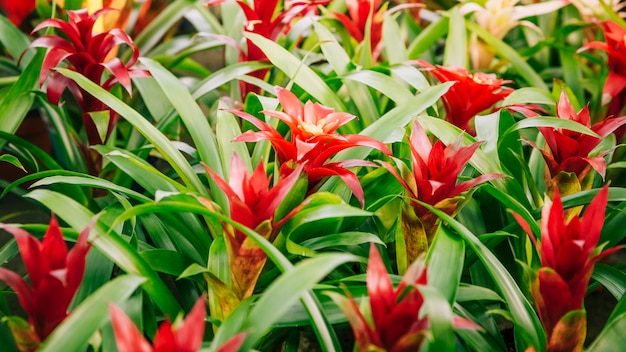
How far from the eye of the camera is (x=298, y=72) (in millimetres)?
1379

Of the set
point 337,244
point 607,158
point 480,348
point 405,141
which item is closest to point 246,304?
point 337,244

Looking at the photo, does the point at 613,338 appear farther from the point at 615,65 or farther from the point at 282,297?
the point at 615,65

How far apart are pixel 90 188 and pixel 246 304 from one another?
720mm

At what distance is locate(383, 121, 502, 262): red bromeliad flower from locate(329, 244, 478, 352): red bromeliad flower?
0.26 metres

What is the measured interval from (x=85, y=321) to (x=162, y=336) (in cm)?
14

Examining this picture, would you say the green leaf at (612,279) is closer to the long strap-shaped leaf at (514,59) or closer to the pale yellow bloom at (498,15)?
the long strap-shaped leaf at (514,59)

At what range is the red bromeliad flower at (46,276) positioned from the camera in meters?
0.82

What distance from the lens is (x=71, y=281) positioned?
0.84 metres

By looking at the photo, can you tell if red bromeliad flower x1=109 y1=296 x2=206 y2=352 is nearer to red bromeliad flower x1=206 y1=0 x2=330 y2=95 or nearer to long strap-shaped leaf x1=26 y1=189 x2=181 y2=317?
long strap-shaped leaf x1=26 y1=189 x2=181 y2=317

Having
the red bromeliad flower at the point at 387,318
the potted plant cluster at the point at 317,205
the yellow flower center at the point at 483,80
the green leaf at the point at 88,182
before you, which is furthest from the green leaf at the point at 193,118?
the yellow flower center at the point at 483,80

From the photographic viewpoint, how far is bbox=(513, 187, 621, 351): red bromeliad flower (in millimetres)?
886

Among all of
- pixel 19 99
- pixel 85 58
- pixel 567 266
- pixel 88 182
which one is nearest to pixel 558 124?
pixel 567 266

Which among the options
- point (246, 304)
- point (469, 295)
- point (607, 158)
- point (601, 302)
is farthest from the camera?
point (601, 302)

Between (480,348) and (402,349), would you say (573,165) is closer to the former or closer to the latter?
(480,348)
